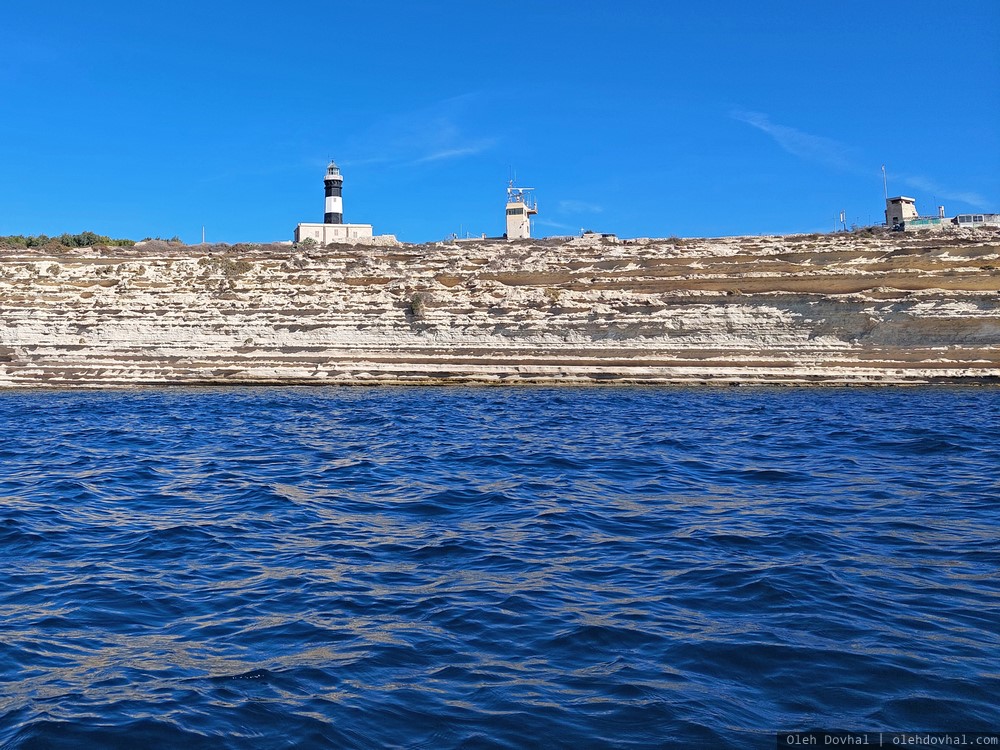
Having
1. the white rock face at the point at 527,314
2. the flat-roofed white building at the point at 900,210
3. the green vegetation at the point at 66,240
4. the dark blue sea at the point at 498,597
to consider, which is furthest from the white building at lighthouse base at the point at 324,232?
the dark blue sea at the point at 498,597

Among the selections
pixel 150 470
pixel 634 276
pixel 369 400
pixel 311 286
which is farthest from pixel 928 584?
pixel 311 286

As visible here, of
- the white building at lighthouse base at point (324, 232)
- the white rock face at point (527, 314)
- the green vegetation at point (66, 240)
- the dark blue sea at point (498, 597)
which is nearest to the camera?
the dark blue sea at point (498, 597)

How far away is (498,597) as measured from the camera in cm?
627

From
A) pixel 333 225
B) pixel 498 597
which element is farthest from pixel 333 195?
A: pixel 498 597

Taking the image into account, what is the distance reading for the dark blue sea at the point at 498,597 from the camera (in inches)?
174

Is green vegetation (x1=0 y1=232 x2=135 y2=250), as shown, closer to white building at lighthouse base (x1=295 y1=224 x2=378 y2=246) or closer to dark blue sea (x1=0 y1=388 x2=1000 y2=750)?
white building at lighthouse base (x1=295 y1=224 x2=378 y2=246)

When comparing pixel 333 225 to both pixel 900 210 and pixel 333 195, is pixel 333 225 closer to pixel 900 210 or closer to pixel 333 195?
pixel 333 195

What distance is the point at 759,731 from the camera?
165 inches

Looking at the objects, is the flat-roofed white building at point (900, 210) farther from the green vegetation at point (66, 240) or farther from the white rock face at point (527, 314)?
the green vegetation at point (66, 240)

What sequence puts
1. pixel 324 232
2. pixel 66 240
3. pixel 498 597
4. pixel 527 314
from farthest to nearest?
pixel 324 232
pixel 66 240
pixel 527 314
pixel 498 597

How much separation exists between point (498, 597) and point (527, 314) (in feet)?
88.8

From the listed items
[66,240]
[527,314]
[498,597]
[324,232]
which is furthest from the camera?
[324,232]

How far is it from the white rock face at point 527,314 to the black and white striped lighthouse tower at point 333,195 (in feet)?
92.1

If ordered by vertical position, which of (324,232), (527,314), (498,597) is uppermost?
(324,232)
